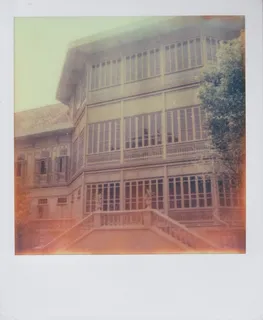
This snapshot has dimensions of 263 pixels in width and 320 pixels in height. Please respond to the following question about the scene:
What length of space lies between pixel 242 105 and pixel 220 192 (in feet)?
2.23

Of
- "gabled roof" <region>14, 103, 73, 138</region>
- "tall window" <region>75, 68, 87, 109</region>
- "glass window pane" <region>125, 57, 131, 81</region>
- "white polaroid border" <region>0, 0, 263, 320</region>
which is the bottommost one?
"white polaroid border" <region>0, 0, 263, 320</region>

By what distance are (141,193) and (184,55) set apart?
1107 millimetres

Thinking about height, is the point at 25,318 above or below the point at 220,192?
below

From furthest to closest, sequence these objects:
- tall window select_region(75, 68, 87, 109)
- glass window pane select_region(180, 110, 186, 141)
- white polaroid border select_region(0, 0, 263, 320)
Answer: tall window select_region(75, 68, 87, 109) → glass window pane select_region(180, 110, 186, 141) → white polaroid border select_region(0, 0, 263, 320)

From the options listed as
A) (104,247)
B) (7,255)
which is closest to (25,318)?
(7,255)

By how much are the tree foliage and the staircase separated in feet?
1.86

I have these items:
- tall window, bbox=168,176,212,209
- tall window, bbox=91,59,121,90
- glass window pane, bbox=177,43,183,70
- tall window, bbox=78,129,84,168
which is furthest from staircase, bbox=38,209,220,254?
glass window pane, bbox=177,43,183,70

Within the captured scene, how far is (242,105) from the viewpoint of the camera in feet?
10.0

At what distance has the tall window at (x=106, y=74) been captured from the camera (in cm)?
316

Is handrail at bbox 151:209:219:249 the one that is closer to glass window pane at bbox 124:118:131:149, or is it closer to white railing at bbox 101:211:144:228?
white railing at bbox 101:211:144:228

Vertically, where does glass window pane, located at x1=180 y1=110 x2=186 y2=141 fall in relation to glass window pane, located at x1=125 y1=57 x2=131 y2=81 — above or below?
below

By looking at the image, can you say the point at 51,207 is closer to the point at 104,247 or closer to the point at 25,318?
the point at 104,247

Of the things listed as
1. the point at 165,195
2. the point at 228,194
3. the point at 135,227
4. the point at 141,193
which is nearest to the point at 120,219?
the point at 135,227

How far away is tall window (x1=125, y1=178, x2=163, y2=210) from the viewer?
9.98 feet
